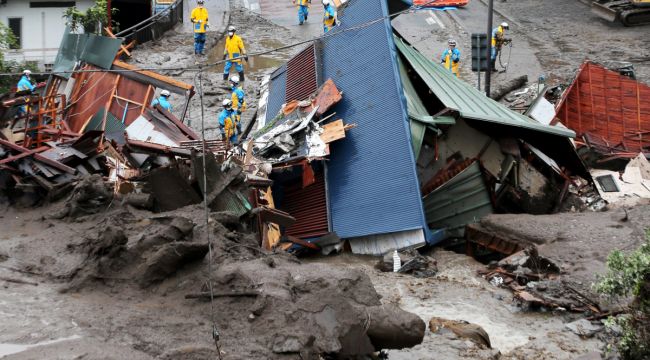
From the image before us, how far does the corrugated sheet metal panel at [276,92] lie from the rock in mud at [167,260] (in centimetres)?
966

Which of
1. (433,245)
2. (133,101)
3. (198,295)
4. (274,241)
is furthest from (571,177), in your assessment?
(198,295)

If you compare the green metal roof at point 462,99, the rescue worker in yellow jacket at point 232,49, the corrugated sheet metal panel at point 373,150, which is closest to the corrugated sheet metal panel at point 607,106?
the green metal roof at point 462,99

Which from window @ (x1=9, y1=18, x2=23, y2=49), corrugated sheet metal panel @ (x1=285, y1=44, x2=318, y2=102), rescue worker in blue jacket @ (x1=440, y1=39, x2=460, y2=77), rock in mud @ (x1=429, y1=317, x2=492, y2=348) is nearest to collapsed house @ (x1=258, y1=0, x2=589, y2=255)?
corrugated sheet metal panel @ (x1=285, y1=44, x2=318, y2=102)

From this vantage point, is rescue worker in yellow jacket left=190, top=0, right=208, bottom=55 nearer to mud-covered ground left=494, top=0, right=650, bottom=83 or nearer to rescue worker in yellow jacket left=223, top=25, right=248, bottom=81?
rescue worker in yellow jacket left=223, top=25, right=248, bottom=81

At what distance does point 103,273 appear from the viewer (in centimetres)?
904

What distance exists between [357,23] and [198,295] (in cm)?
959

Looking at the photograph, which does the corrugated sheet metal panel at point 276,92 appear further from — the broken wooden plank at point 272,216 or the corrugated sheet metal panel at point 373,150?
the broken wooden plank at point 272,216

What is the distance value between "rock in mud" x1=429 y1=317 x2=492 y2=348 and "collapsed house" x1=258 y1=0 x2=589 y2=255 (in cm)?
340

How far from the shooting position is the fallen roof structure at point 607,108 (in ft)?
63.6

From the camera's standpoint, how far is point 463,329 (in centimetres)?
1062

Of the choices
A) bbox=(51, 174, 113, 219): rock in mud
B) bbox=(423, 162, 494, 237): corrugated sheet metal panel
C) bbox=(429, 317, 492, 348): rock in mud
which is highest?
bbox=(51, 174, 113, 219): rock in mud

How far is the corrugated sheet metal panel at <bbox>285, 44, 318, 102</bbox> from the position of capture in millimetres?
17281

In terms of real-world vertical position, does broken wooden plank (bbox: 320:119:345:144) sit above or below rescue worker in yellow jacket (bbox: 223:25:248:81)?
below

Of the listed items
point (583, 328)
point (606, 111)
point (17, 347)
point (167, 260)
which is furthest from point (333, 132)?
point (17, 347)
